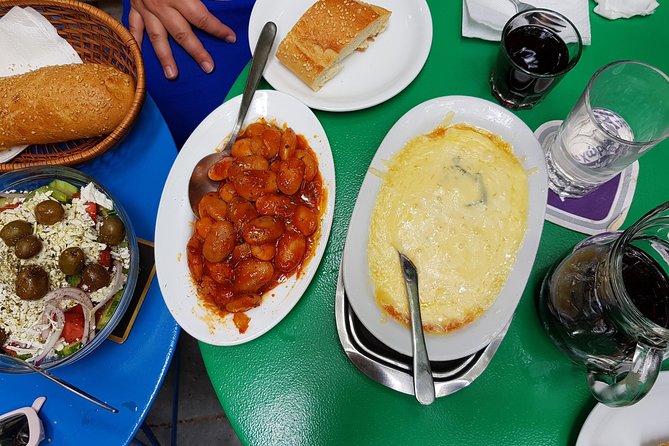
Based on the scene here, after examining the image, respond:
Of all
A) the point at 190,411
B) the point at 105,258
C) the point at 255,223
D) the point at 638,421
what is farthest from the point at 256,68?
the point at 190,411

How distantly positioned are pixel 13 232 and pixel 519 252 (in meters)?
1.30

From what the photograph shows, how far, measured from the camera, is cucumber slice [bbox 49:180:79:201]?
4.01 ft

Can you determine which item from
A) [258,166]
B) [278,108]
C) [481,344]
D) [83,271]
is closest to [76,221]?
[83,271]

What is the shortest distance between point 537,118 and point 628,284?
1.82 ft

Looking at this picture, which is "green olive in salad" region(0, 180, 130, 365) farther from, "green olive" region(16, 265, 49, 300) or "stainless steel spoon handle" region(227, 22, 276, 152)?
"stainless steel spoon handle" region(227, 22, 276, 152)

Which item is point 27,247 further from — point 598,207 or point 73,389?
point 598,207

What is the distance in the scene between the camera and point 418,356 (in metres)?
0.93

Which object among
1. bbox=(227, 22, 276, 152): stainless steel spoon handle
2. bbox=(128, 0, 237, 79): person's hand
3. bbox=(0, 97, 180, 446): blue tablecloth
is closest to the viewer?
bbox=(0, 97, 180, 446): blue tablecloth

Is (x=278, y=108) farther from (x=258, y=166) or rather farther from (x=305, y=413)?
(x=305, y=413)

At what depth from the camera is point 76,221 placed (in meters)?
1.17

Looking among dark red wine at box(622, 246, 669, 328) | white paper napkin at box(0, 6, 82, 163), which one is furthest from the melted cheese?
white paper napkin at box(0, 6, 82, 163)

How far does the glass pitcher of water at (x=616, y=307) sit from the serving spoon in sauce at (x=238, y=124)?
3.05 ft

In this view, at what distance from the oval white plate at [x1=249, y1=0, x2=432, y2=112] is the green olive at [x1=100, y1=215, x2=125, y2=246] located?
0.59 meters

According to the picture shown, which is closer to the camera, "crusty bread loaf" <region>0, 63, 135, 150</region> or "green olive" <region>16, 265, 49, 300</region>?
"green olive" <region>16, 265, 49, 300</region>
